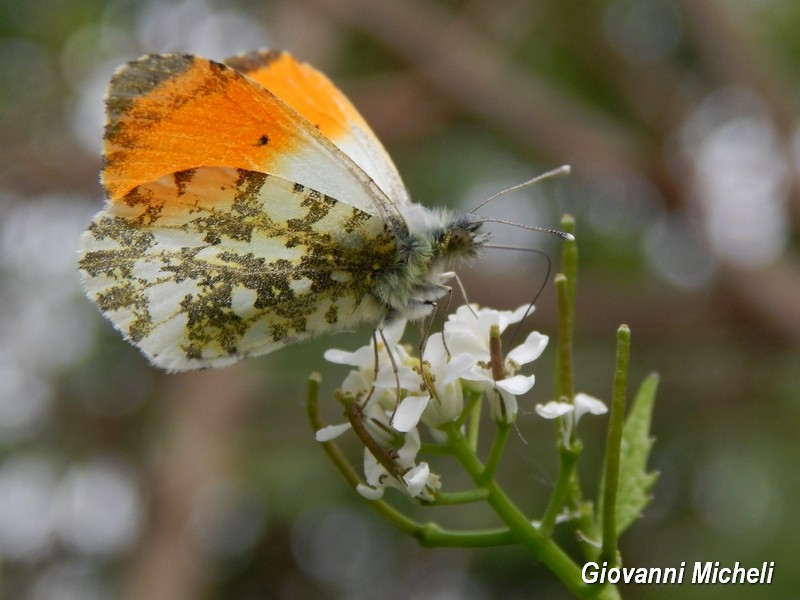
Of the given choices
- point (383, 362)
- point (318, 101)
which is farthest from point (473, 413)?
point (318, 101)

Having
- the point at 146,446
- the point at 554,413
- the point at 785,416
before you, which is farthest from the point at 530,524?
the point at 146,446

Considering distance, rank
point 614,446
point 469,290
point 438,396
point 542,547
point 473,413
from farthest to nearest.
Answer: point 469,290
point 473,413
point 438,396
point 542,547
point 614,446

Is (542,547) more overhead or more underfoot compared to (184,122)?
more underfoot

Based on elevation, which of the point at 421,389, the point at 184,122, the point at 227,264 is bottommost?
the point at 227,264

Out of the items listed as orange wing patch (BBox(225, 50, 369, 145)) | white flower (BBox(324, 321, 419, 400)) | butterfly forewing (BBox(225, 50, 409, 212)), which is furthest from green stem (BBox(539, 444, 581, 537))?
orange wing patch (BBox(225, 50, 369, 145))

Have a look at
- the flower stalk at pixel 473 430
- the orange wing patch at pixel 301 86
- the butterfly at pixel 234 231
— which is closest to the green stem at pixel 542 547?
the flower stalk at pixel 473 430

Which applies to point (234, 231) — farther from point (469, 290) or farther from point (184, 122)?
point (469, 290)

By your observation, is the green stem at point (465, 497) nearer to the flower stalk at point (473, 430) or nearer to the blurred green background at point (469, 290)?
the flower stalk at point (473, 430)
